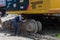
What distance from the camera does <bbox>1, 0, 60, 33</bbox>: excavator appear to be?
10.4 meters

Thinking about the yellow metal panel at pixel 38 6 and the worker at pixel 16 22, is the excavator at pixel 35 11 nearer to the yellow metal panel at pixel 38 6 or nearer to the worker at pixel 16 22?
the yellow metal panel at pixel 38 6

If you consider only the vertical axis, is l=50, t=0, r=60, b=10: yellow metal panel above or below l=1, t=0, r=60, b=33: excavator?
above

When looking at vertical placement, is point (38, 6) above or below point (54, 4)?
below

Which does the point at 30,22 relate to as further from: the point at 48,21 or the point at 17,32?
the point at 48,21

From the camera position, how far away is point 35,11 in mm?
11125

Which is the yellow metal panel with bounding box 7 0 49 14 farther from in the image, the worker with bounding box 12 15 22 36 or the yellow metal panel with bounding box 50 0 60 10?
the worker with bounding box 12 15 22 36

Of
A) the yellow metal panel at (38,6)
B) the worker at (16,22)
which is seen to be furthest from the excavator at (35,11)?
the worker at (16,22)

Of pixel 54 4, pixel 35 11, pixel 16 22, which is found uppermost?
pixel 54 4

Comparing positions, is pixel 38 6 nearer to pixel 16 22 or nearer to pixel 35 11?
pixel 35 11

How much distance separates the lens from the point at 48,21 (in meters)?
13.5

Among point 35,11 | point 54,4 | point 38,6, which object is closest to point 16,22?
point 35,11

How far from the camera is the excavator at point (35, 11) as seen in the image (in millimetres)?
10359

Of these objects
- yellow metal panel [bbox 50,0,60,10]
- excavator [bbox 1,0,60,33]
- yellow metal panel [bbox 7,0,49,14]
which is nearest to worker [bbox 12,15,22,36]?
excavator [bbox 1,0,60,33]

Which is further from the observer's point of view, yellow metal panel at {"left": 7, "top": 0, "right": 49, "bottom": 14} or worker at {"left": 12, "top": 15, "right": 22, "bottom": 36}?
worker at {"left": 12, "top": 15, "right": 22, "bottom": 36}
